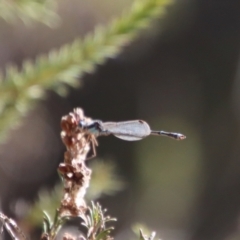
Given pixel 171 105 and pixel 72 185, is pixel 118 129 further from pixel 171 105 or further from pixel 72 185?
pixel 171 105

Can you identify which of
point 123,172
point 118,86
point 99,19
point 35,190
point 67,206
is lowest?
point 67,206

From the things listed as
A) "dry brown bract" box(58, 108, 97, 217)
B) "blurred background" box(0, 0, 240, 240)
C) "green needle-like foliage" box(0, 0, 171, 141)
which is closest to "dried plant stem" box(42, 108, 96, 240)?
"dry brown bract" box(58, 108, 97, 217)

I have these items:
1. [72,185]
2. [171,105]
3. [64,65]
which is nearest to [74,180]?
[72,185]

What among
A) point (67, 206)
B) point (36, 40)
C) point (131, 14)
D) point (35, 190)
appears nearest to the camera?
point (67, 206)

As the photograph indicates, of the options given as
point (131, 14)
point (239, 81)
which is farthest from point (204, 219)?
point (131, 14)

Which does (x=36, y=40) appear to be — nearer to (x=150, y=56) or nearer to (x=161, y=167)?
(x=150, y=56)

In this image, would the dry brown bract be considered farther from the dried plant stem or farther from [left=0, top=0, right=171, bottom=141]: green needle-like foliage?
[left=0, top=0, right=171, bottom=141]: green needle-like foliage

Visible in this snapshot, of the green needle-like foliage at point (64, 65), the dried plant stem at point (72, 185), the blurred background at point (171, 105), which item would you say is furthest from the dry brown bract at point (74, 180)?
the blurred background at point (171, 105)
